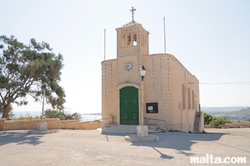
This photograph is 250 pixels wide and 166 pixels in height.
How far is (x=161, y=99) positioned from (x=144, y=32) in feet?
18.0

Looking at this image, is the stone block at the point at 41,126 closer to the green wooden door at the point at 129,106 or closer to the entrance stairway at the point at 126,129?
the entrance stairway at the point at 126,129

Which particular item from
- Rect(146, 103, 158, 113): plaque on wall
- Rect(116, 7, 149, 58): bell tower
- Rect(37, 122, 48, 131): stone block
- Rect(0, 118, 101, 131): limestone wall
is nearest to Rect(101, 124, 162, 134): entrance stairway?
Rect(146, 103, 158, 113): plaque on wall

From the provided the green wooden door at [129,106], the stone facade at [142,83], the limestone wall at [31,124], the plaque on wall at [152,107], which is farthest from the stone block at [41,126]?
the plaque on wall at [152,107]

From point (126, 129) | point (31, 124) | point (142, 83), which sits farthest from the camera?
point (31, 124)

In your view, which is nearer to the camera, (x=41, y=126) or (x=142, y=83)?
(x=41, y=126)

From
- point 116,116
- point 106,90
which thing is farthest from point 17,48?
point 116,116

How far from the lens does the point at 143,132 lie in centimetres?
1052

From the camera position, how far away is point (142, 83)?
51.0 ft

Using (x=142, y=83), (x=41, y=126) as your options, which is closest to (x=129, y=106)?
(x=142, y=83)

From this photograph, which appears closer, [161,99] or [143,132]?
[143,132]

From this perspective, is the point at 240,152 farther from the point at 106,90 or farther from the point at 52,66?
the point at 52,66

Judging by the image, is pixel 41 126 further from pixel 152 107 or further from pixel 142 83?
pixel 152 107

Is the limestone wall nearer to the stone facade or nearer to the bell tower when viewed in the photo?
the stone facade

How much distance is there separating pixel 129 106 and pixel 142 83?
198 centimetres
